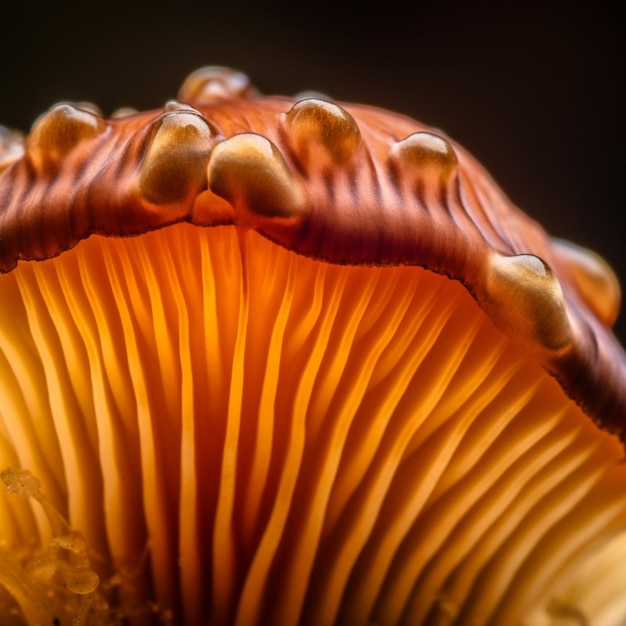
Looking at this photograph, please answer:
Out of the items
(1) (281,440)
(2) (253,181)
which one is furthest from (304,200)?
(1) (281,440)

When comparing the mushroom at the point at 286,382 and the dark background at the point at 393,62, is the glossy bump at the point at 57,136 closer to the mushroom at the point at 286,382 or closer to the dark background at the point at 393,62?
the mushroom at the point at 286,382

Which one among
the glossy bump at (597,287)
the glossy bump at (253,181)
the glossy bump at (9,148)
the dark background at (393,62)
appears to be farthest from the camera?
the dark background at (393,62)

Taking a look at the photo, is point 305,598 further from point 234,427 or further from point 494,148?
point 494,148

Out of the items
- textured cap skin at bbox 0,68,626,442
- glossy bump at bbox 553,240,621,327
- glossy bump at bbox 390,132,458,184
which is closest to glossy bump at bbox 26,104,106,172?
textured cap skin at bbox 0,68,626,442

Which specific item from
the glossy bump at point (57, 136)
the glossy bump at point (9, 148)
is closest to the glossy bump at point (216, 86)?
the glossy bump at point (9, 148)

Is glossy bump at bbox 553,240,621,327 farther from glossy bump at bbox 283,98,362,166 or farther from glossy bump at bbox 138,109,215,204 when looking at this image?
glossy bump at bbox 138,109,215,204

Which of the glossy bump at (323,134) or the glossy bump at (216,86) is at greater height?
the glossy bump at (323,134)

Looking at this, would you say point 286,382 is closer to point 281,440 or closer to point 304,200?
point 281,440
